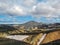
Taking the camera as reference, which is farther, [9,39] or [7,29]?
[7,29]

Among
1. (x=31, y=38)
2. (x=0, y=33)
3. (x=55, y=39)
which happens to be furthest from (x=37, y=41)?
(x=0, y=33)

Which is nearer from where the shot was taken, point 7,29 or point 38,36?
point 38,36

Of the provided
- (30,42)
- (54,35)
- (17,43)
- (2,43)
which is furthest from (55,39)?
(2,43)

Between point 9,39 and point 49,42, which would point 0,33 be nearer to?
Answer: point 9,39

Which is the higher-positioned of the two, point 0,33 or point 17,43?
point 0,33

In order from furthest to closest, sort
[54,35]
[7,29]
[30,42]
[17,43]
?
[7,29]
[54,35]
[17,43]
[30,42]

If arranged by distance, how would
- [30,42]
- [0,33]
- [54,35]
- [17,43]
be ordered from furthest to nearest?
[0,33], [54,35], [17,43], [30,42]

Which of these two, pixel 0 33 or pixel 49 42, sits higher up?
pixel 0 33

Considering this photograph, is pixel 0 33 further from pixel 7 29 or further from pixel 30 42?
pixel 30 42

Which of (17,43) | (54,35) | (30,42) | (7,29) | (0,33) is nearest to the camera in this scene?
(30,42)
